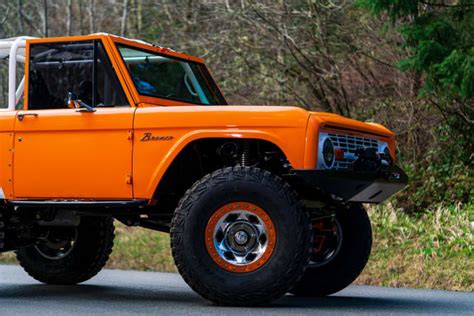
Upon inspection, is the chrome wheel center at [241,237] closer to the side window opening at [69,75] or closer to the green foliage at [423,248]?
the side window opening at [69,75]

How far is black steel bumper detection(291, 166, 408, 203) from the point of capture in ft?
25.1

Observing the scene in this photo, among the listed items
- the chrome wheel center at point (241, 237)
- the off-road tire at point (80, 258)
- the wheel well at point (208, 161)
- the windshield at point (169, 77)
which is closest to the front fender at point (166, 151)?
the wheel well at point (208, 161)

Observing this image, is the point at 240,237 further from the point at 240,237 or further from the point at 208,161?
the point at 208,161

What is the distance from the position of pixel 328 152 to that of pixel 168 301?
6.72ft

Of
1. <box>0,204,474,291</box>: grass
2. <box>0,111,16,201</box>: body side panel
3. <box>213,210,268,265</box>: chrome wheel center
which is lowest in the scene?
<box>0,204,474,291</box>: grass

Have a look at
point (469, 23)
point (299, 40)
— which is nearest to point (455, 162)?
point (469, 23)

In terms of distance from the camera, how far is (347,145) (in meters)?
8.30

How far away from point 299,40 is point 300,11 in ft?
1.65

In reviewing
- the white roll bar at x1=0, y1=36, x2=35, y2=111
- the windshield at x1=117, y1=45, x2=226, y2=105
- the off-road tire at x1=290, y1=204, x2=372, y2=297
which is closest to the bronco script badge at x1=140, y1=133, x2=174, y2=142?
the windshield at x1=117, y1=45, x2=226, y2=105

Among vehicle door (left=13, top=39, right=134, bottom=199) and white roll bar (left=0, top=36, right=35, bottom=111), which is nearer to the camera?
vehicle door (left=13, top=39, right=134, bottom=199)

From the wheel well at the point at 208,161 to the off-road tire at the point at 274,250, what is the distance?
380 mm

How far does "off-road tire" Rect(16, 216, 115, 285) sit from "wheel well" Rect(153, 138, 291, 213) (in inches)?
66.8

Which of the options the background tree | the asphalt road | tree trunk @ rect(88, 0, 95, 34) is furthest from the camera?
tree trunk @ rect(88, 0, 95, 34)

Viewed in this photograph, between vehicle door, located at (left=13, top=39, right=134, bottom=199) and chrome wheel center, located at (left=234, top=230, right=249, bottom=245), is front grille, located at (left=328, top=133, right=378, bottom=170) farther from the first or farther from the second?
vehicle door, located at (left=13, top=39, right=134, bottom=199)
